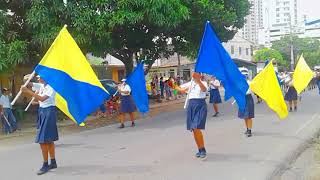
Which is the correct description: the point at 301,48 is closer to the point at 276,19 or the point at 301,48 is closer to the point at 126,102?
the point at 276,19

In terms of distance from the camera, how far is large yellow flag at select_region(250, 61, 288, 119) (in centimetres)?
A: 1292

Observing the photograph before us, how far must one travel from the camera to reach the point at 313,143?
1124cm

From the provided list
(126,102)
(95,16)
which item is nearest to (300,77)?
(126,102)

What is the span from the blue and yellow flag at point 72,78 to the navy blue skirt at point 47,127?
1.29 ft

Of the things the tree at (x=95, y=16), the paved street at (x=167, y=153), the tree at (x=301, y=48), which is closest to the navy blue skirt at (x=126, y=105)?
the paved street at (x=167, y=153)

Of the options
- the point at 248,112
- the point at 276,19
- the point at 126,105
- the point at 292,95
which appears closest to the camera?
the point at 248,112

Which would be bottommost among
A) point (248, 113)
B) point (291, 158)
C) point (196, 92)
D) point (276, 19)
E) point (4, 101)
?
point (291, 158)

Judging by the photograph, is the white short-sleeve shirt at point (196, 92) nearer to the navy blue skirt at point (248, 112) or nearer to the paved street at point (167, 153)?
the paved street at point (167, 153)

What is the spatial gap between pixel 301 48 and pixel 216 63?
74626mm

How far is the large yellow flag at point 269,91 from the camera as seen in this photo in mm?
12922

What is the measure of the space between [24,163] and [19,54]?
6718 mm

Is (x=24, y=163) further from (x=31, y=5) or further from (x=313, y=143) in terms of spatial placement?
(x=31, y=5)

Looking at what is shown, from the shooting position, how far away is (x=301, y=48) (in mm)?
80562

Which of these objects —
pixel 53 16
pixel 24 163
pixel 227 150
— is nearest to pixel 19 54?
pixel 53 16
